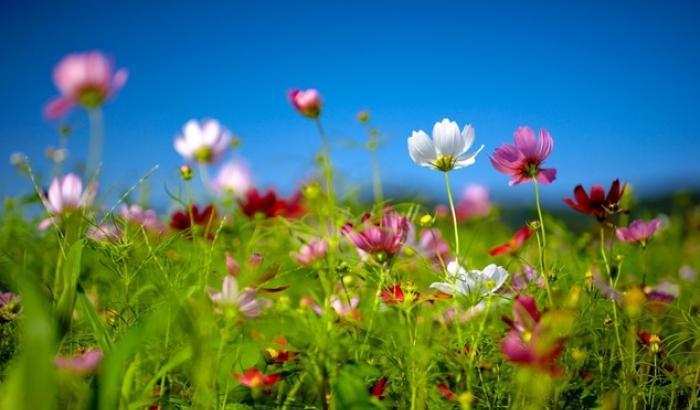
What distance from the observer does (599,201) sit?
2.57ft

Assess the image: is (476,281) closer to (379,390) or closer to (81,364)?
(379,390)

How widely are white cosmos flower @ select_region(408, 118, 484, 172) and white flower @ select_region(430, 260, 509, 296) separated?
0.50 feet

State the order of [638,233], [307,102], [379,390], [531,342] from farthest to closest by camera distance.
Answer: [638,233] < [307,102] < [379,390] < [531,342]

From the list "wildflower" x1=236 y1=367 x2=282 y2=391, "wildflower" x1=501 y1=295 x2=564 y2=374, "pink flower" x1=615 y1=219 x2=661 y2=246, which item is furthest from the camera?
"pink flower" x1=615 y1=219 x2=661 y2=246

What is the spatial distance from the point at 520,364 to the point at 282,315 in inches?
16.8

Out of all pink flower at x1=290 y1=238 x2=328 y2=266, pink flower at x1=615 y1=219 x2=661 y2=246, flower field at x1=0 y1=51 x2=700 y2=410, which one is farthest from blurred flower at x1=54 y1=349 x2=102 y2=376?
pink flower at x1=615 y1=219 x2=661 y2=246

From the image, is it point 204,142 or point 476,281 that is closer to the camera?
point 476,281

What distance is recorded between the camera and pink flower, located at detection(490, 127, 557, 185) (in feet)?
2.39

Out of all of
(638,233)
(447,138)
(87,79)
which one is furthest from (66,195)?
(638,233)

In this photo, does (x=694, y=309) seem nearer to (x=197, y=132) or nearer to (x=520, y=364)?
(x=520, y=364)

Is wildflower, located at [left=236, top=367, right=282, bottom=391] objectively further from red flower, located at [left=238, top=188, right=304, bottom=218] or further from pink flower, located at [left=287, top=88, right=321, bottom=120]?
red flower, located at [left=238, top=188, right=304, bottom=218]

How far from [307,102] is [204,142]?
0.49 meters

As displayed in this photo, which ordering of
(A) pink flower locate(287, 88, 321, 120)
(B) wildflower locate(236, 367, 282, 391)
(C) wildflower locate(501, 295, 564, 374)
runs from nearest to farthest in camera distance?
(C) wildflower locate(501, 295, 564, 374) → (B) wildflower locate(236, 367, 282, 391) → (A) pink flower locate(287, 88, 321, 120)

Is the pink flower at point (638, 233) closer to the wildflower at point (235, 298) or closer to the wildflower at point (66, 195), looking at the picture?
the wildflower at point (235, 298)
